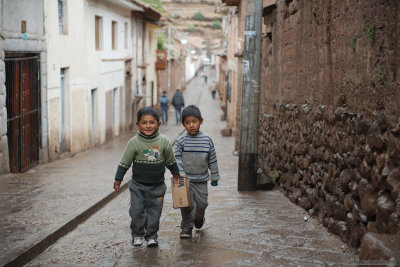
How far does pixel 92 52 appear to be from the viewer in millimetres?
18812

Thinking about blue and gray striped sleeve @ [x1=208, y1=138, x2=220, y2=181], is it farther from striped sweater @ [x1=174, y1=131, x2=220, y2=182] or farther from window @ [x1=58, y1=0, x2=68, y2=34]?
→ window @ [x1=58, y1=0, x2=68, y2=34]

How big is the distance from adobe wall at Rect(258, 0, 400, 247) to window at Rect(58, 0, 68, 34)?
758cm

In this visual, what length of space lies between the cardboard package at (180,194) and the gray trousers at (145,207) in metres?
0.13

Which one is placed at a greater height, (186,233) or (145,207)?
(145,207)

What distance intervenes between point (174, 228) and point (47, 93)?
8097 mm

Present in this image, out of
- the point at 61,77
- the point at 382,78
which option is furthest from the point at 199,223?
the point at 61,77

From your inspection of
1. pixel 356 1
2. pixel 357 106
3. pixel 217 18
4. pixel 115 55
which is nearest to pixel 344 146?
pixel 357 106

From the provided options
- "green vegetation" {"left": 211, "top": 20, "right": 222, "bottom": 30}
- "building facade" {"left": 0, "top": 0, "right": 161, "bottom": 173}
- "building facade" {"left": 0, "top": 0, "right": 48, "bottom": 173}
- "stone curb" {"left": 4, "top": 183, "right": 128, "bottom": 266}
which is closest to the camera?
"stone curb" {"left": 4, "top": 183, "right": 128, "bottom": 266}

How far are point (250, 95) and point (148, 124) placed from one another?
3973mm

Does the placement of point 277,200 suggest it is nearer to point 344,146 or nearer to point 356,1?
point 344,146

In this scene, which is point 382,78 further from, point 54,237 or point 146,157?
point 54,237

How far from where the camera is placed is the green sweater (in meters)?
5.59

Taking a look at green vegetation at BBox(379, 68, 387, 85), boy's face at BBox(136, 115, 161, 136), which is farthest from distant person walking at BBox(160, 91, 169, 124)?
green vegetation at BBox(379, 68, 387, 85)

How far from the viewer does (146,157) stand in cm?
559
